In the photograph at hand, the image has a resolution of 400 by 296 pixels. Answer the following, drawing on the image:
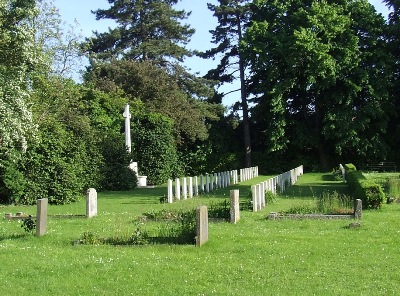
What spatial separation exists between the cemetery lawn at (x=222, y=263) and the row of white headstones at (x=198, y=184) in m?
8.78

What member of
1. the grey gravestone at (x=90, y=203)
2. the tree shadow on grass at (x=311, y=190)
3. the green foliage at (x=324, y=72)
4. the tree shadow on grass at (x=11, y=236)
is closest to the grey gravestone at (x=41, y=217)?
the tree shadow on grass at (x=11, y=236)

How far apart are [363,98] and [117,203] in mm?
29640

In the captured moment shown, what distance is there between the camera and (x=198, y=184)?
26.4 metres

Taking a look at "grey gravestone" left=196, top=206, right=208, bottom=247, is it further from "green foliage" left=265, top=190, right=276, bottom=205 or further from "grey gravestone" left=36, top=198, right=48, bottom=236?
"green foliage" left=265, top=190, right=276, bottom=205

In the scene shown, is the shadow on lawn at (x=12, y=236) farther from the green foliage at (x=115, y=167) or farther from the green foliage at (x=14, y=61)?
the green foliage at (x=115, y=167)

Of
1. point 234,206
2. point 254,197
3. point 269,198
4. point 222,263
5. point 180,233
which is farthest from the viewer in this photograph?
point 269,198

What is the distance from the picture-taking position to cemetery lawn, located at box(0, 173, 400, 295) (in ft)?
23.5

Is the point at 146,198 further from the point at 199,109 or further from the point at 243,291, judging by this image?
the point at 199,109

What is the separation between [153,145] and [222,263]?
2735 centimetres

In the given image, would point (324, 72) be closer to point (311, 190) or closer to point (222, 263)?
point (311, 190)

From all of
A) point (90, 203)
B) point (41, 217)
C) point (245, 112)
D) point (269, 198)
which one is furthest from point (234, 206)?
point (245, 112)

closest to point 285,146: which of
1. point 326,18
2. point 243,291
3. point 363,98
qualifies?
point 363,98

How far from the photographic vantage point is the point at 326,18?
41719mm

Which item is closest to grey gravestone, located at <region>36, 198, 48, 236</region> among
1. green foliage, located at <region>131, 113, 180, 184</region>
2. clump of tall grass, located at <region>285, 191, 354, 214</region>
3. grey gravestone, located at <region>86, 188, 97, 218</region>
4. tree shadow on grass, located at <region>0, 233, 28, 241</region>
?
tree shadow on grass, located at <region>0, 233, 28, 241</region>
